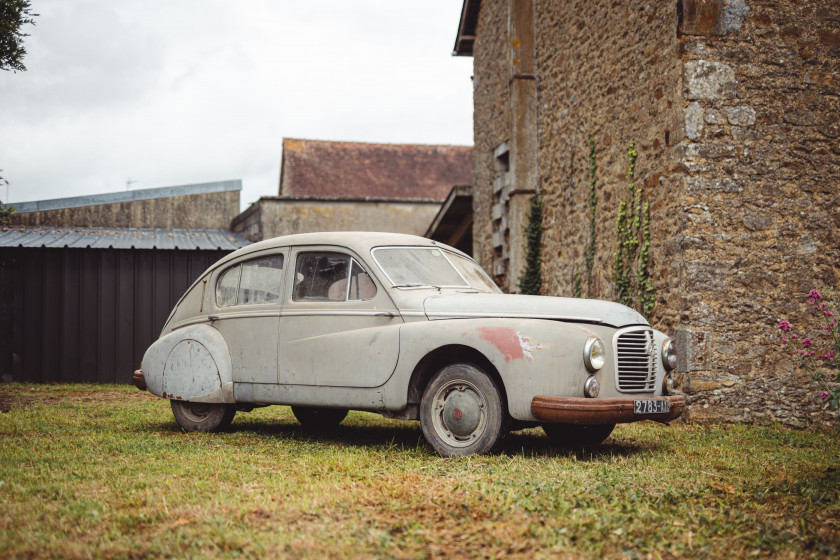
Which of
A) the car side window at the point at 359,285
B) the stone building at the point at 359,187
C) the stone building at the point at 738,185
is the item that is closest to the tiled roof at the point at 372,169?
the stone building at the point at 359,187

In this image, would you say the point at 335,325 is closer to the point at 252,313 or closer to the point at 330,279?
the point at 330,279

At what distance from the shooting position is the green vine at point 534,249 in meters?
12.3

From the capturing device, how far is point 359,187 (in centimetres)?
2606

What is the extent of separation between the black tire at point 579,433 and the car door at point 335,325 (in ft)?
5.12

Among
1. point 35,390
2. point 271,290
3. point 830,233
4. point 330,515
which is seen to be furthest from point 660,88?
point 35,390

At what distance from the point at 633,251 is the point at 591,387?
3.90 meters

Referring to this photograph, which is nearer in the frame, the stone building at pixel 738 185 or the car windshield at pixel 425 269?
the car windshield at pixel 425 269

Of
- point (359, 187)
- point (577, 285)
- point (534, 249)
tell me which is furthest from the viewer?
point (359, 187)

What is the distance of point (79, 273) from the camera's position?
13.0m

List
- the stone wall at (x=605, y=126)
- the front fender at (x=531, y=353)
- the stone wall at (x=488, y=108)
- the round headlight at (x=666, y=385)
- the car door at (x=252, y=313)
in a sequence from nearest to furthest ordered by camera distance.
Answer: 1. the front fender at (x=531, y=353)
2. the round headlight at (x=666, y=385)
3. the car door at (x=252, y=313)
4. the stone wall at (x=605, y=126)
5. the stone wall at (x=488, y=108)

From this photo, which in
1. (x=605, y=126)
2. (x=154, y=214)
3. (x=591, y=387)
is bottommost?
(x=591, y=387)

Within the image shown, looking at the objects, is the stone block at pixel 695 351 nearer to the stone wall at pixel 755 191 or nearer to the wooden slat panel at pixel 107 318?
the stone wall at pixel 755 191

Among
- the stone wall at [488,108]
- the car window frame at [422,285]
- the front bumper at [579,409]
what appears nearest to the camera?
the front bumper at [579,409]

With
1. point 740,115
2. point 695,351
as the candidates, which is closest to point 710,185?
point 740,115
